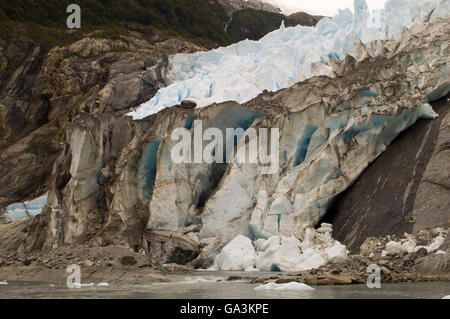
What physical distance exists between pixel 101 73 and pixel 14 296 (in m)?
28.2

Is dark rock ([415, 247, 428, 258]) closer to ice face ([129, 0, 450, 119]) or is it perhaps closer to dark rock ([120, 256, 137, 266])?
dark rock ([120, 256, 137, 266])

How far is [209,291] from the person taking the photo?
13.0 m

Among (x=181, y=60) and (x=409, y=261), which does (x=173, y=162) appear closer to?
(x=409, y=261)

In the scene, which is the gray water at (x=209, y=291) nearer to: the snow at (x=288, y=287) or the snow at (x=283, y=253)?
the snow at (x=288, y=287)

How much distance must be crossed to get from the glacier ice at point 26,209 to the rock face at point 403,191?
1785cm

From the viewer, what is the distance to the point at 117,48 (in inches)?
1715

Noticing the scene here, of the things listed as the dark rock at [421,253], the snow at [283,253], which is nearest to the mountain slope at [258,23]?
the snow at [283,253]

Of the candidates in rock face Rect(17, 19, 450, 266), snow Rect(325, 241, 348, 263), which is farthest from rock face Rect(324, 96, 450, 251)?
snow Rect(325, 241, 348, 263)

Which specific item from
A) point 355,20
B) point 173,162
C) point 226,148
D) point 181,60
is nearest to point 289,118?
point 226,148

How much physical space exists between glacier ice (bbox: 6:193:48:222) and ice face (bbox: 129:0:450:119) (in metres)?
7.33

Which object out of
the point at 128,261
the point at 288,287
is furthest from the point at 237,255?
the point at 288,287

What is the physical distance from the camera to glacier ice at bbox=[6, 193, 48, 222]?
3103cm

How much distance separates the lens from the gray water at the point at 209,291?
36.3ft

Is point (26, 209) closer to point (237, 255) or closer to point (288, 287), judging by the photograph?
point (237, 255)
